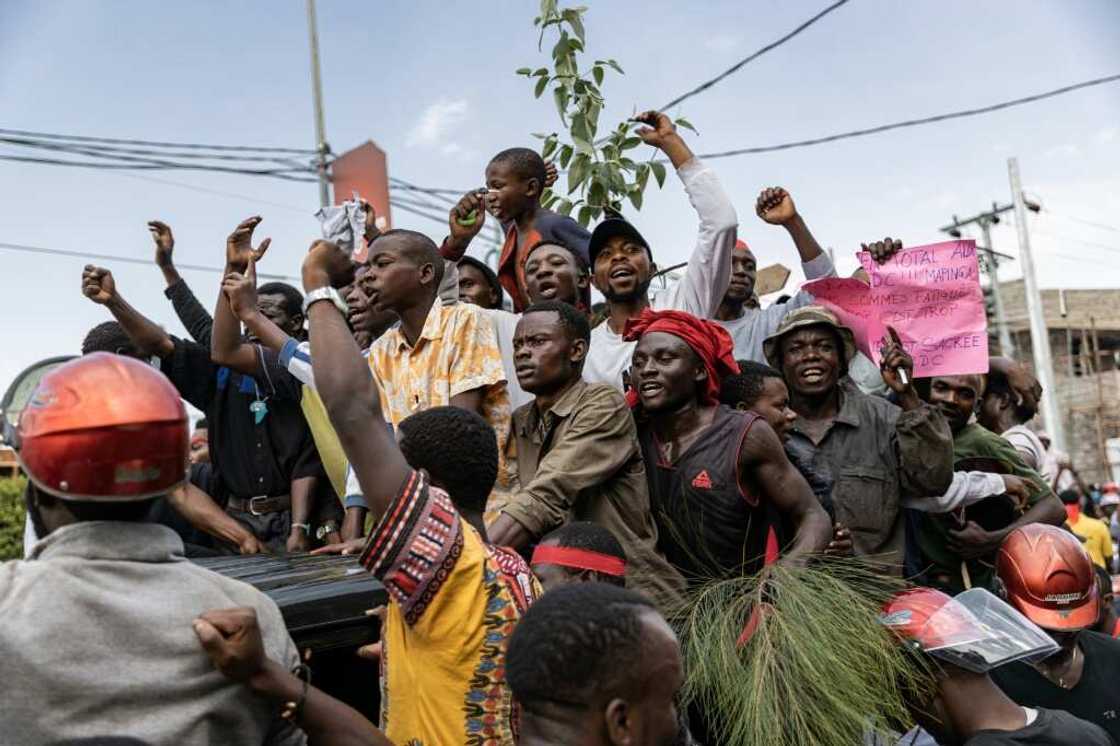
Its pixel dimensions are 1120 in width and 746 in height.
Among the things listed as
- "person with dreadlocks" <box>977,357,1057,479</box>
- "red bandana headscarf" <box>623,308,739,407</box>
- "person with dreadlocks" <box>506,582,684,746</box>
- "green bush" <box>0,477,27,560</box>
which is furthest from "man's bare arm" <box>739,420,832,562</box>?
"green bush" <box>0,477,27,560</box>

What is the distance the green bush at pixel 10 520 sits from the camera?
12.8m

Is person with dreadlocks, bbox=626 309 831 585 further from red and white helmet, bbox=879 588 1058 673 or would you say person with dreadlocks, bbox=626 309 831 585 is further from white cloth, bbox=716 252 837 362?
white cloth, bbox=716 252 837 362

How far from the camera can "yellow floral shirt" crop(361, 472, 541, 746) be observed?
229 centimetres

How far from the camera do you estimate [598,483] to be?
3.69 m

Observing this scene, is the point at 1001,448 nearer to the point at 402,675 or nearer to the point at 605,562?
the point at 605,562

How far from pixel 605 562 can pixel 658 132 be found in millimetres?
2567

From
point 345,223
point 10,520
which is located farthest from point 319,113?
point 345,223

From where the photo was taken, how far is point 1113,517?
17.9m

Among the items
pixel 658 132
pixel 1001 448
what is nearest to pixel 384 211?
pixel 658 132

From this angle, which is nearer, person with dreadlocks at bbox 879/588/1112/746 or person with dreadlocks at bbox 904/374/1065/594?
person with dreadlocks at bbox 879/588/1112/746

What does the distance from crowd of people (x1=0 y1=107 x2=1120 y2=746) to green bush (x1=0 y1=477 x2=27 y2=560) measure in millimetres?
8825

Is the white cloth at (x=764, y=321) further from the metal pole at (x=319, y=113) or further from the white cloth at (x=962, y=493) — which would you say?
the metal pole at (x=319, y=113)

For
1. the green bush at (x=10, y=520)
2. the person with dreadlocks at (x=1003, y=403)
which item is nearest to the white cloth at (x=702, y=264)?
the person with dreadlocks at (x=1003, y=403)

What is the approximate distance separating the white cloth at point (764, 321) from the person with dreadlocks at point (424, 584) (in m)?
3.17
